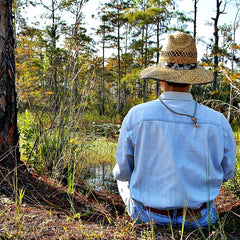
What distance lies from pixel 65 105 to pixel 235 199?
1737 millimetres

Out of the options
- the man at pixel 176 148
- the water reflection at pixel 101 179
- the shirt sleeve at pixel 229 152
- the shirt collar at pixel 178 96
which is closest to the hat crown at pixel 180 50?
the man at pixel 176 148

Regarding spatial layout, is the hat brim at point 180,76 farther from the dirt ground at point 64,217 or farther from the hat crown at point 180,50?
the dirt ground at point 64,217

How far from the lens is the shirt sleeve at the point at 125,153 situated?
4.22ft

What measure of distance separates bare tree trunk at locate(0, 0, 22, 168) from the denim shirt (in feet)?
3.97

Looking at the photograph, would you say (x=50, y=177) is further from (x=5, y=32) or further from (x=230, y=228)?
(x=230, y=228)

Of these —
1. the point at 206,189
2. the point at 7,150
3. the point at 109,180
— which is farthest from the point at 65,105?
the point at 206,189

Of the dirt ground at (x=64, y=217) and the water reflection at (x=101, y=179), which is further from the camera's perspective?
the water reflection at (x=101, y=179)

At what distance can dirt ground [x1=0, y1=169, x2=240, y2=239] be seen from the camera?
116 centimetres

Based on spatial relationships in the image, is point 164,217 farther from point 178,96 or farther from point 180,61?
point 180,61

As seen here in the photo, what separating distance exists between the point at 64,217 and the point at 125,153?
0.56m

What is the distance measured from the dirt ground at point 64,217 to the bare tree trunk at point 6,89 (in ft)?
0.71

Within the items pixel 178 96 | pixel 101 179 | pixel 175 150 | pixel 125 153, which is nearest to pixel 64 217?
pixel 125 153

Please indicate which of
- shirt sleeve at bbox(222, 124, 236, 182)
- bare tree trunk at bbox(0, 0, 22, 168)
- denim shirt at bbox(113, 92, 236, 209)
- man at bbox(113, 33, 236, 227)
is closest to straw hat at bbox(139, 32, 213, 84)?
man at bbox(113, 33, 236, 227)

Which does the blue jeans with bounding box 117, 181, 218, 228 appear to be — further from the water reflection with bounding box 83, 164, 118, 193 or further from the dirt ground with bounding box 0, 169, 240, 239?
the water reflection with bounding box 83, 164, 118, 193
